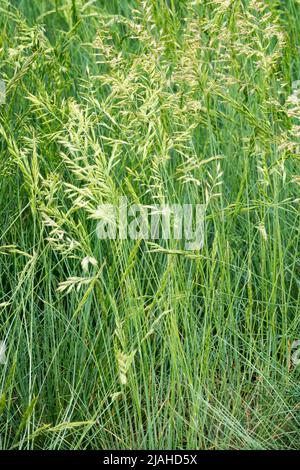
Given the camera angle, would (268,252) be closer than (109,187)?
No

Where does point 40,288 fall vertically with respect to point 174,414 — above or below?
above

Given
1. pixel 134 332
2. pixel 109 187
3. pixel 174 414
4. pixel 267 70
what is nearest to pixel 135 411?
pixel 174 414

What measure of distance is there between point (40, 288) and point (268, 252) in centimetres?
64

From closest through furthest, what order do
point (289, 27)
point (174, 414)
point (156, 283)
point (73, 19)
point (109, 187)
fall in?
1. point (109, 187)
2. point (174, 414)
3. point (156, 283)
4. point (73, 19)
5. point (289, 27)

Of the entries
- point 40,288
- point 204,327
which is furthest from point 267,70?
point 40,288

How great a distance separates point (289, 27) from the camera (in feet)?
10.3

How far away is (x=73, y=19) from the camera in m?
2.86

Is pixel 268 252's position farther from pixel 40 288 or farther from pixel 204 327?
pixel 40 288

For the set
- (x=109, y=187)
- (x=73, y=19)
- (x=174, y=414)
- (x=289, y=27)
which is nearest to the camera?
(x=109, y=187)

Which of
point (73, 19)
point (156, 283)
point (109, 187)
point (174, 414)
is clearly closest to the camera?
point (109, 187)
